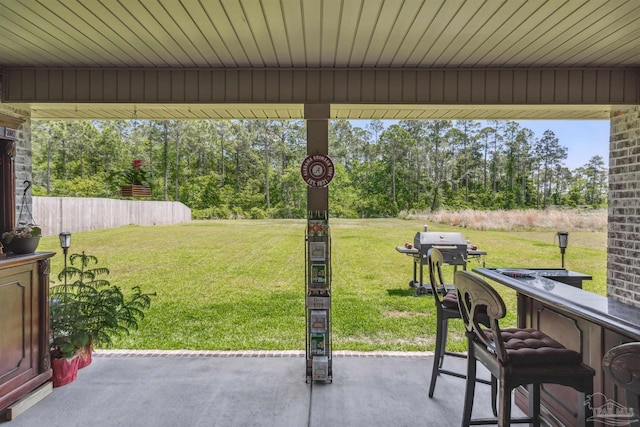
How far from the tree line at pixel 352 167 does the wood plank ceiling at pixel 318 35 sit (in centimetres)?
120

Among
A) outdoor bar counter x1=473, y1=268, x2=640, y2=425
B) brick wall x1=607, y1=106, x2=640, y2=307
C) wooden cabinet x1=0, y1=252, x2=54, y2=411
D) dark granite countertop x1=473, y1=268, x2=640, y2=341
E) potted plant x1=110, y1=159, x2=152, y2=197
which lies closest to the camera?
dark granite countertop x1=473, y1=268, x2=640, y2=341

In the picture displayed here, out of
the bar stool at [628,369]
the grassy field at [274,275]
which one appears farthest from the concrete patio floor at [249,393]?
the bar stool at [628,369]

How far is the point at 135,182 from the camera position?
3479 mm

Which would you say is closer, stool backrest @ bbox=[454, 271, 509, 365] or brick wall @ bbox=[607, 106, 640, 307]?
stool backrest @ bbox=[454, 271, 509, 365]

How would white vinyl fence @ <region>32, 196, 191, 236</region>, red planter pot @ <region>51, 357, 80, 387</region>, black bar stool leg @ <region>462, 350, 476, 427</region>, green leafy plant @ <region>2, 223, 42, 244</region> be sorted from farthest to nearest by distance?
white vinyl fence @ <region>32, 196, 191, 236</region>
red planter pot @ <region>51, 357, 80, 387</region>
green leafy plant @ <region>2, 223, 42, 244</region>
black bar stool leg @ <region>462, 350, 476, 427</region>

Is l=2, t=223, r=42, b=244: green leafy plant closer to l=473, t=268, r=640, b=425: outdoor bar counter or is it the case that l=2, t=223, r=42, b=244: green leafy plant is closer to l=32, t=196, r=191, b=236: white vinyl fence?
l=32, t=196, r=191, b=236: white vinyl fence

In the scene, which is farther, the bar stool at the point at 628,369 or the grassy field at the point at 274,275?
the grassy field at the point at 274,275

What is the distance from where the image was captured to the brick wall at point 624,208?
3.14 metres

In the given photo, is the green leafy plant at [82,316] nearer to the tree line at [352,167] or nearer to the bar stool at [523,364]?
the tree line at [352,167]

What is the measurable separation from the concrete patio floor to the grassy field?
0.44 m

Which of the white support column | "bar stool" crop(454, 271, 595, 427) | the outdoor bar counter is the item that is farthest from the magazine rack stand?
"bar stool" crop(454, 271, 595, 427)

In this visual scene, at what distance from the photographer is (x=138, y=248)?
538 cm

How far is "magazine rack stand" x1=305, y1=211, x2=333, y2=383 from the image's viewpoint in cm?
315

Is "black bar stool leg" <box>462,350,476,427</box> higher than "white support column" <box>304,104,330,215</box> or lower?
lower
